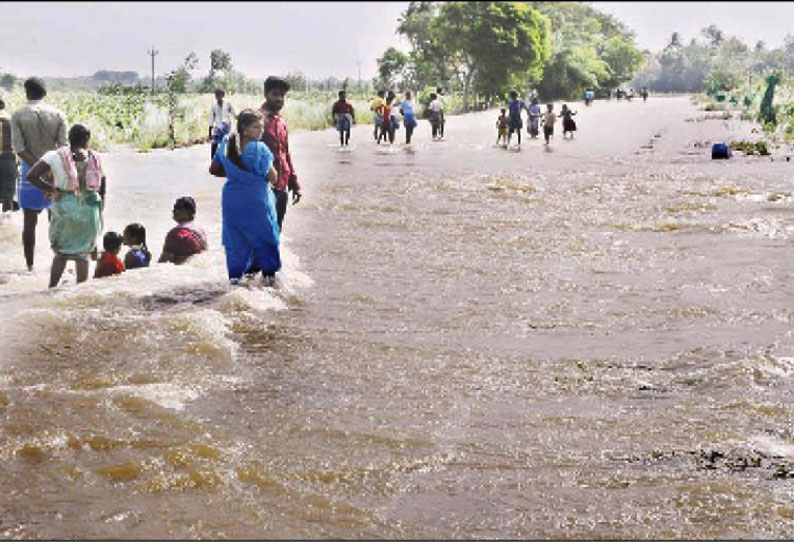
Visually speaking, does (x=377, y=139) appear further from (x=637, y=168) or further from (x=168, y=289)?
(x=168, y=289)

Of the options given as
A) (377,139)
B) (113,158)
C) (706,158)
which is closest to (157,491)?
(113,158)

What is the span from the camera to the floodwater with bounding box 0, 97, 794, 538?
4164mm

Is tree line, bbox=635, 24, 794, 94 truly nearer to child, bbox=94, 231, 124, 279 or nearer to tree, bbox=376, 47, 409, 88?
tree, bbox=376, 47, 409, 88

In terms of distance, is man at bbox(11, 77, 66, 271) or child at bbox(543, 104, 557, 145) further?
child at bbox(543, 104, 557, 145)

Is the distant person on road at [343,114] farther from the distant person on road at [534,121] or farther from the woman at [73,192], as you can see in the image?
the woman at [73,192]

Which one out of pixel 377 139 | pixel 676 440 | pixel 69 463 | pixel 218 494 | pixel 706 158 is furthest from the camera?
pixel 377 139

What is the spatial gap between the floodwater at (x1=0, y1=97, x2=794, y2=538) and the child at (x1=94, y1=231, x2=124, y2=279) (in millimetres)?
226

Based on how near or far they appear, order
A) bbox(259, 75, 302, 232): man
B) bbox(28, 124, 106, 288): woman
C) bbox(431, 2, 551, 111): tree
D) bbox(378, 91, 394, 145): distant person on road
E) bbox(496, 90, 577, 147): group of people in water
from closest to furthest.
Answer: bbox(28, 124, 106, 288): woman < bbox(259, 75, 302, 232): man < bbox(378, 91, 394, 145): distant person on road < bbox(496, 90, 577, 147): group of people in water < bbox(431, 2, 551, 111): tree

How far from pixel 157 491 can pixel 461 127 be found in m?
34.4

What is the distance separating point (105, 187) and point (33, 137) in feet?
3.79

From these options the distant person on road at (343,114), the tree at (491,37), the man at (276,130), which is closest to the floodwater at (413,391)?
the man at (276,130)

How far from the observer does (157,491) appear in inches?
169

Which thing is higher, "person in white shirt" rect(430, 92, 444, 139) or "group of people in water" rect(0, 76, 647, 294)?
"person in white shirt" rect(430, 92, 444, 139)

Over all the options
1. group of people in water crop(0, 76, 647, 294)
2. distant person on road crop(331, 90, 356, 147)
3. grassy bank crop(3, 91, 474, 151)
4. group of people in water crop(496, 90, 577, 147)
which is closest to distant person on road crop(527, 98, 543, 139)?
group of people in water crop(496, 90, 577, 147)
